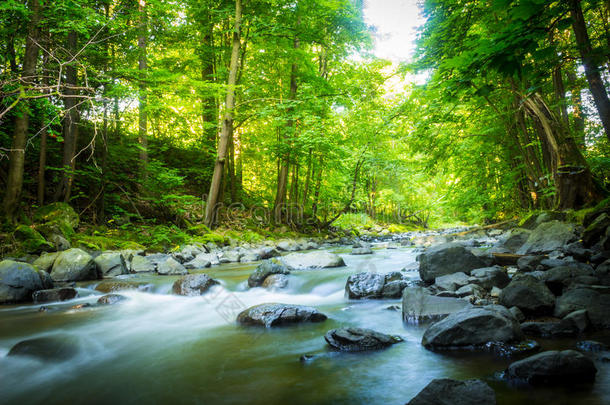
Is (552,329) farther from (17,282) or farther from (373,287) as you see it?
(17,282)

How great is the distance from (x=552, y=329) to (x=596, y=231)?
3.17 m

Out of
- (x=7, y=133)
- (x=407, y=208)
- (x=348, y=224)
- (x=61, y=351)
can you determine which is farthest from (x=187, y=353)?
(x=407, y=208)

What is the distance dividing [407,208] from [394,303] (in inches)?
1149

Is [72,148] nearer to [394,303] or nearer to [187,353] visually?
[187,353]

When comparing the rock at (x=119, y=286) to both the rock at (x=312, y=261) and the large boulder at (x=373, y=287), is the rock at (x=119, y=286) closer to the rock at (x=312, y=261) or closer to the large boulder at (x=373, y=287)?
the rock at (x=312, y=261)

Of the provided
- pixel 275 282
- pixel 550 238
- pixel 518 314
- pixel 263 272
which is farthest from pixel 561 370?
pixel 550 238

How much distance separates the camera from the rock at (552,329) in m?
2.76

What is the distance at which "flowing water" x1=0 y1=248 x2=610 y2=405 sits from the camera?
2217 millimetres

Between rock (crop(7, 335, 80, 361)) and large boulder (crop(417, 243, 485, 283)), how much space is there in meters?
4.68

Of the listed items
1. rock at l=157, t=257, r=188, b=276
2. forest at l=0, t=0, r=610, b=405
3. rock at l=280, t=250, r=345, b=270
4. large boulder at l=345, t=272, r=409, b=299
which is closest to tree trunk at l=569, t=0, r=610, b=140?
forest at l=0, t=0, r=610, b=405

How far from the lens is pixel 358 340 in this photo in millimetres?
2918

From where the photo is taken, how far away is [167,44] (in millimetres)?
13359

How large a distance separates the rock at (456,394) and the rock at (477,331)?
924 mm

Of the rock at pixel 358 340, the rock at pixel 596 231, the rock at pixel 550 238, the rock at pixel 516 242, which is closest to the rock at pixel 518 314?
the rock at pixel 358 340
